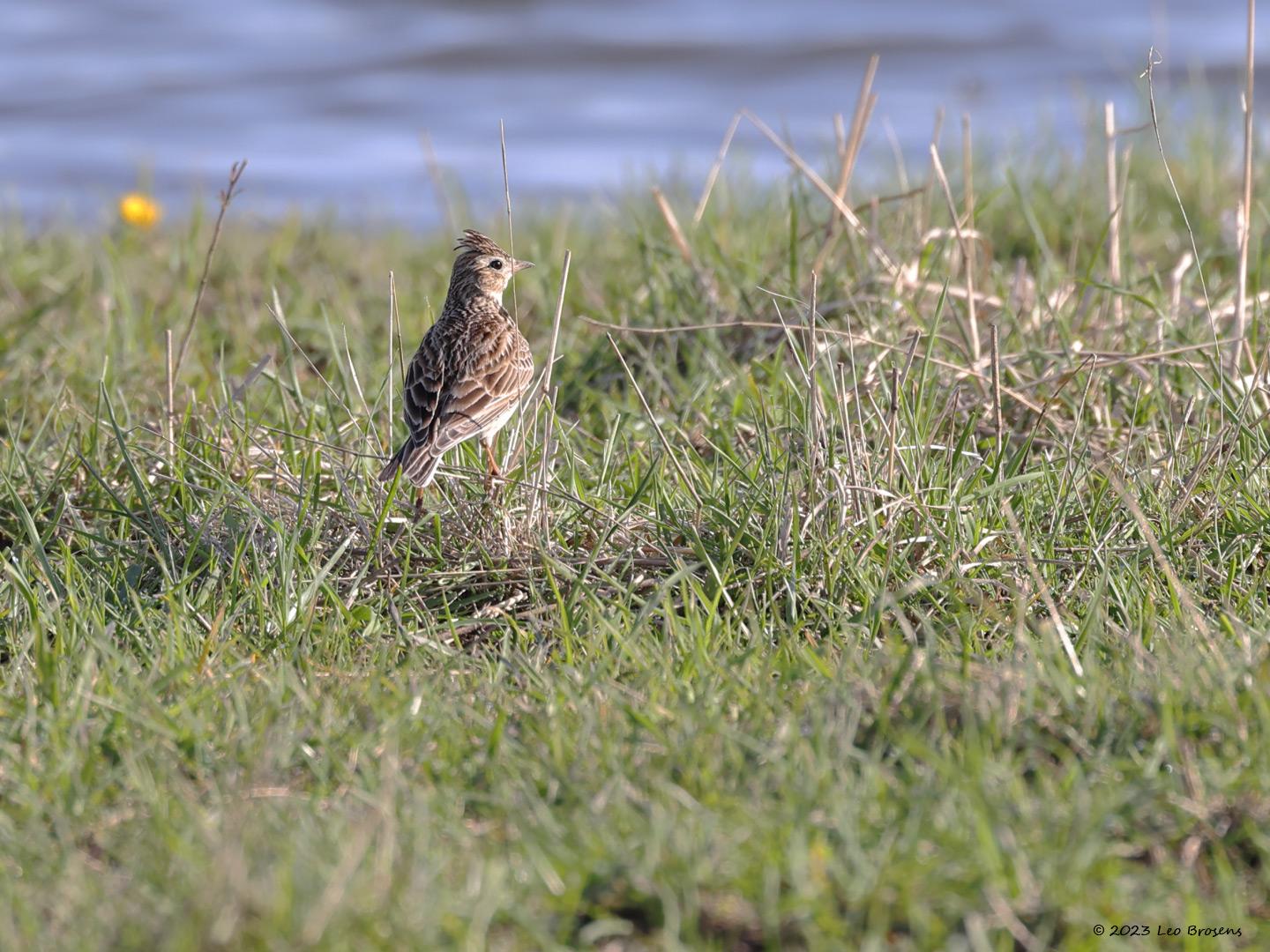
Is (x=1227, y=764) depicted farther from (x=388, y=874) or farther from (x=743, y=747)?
(x=388, y=874)

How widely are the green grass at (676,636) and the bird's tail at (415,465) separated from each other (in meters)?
0.08

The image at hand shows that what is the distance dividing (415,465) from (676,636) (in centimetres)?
103

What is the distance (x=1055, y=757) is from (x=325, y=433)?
2691 millimetres

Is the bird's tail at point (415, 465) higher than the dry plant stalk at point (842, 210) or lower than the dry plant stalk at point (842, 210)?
lower

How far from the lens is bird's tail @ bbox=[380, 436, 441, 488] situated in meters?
4.27

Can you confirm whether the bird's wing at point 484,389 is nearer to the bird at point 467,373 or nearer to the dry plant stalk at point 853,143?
the bird at point 467,373

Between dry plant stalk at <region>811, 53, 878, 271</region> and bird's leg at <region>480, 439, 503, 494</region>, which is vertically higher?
dry plant stalk at <region>811, 53, 878, 271</region>

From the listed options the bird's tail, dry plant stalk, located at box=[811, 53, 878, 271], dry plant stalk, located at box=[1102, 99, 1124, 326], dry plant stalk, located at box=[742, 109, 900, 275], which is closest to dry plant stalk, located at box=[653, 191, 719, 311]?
dry plant stalk, located at box=[811, 53, 878, 271]

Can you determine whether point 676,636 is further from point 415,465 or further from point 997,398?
point 997,398

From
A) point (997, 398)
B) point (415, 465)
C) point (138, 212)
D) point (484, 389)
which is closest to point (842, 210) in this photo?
point (997, 398)

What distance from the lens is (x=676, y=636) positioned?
12.1 feet

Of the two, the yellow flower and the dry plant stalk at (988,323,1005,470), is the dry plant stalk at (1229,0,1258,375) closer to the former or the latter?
the dry plant stalk at (988,323,1005,470)

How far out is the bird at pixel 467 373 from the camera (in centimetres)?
442

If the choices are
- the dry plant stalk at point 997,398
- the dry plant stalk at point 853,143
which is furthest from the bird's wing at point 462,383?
the dry plant stalk at point 997,398
